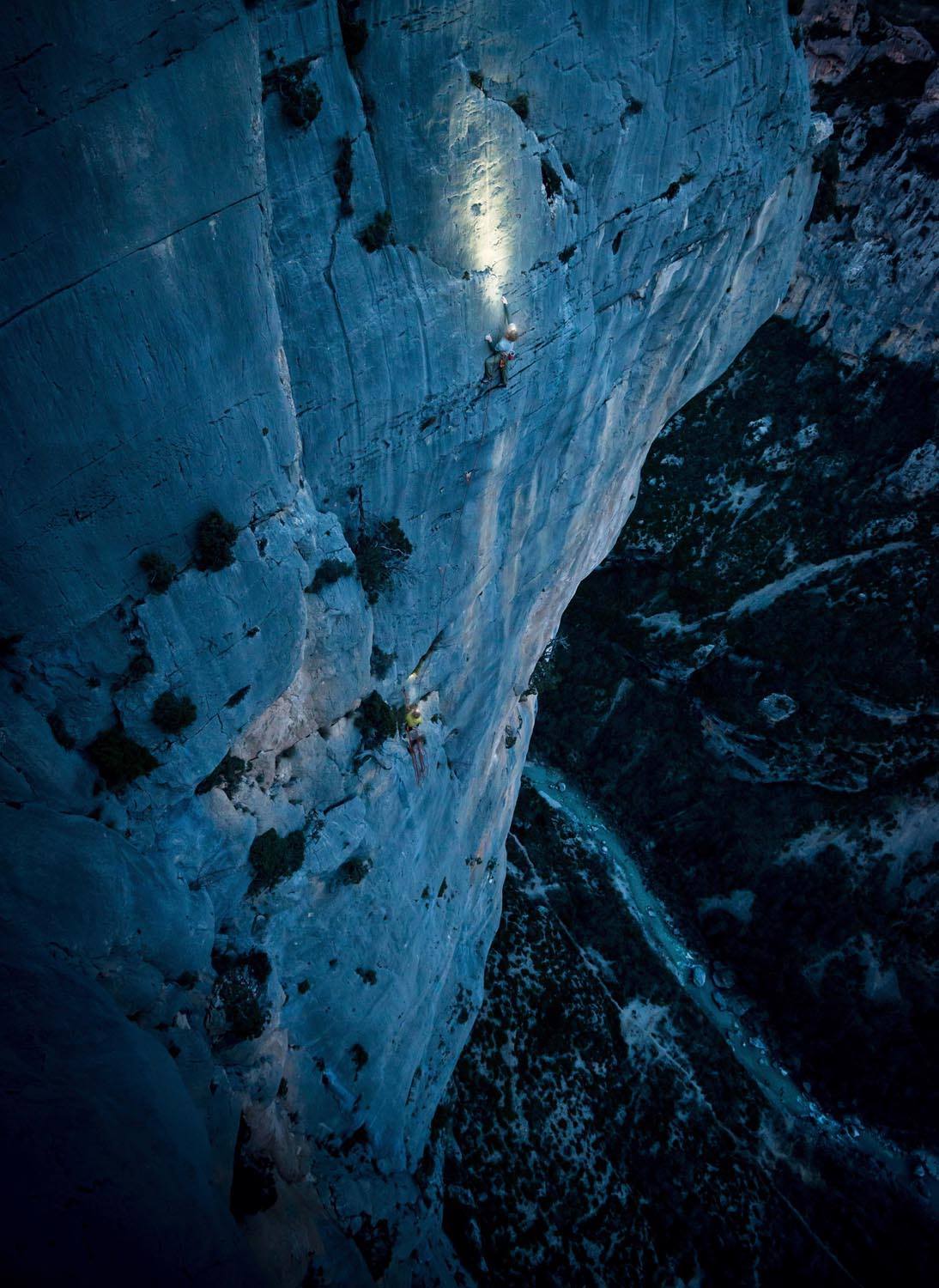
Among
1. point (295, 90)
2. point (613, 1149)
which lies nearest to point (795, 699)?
point (613, 1149)

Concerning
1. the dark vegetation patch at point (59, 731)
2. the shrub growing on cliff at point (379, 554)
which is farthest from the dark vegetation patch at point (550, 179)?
the dark vegetation patch at point (59, 731)

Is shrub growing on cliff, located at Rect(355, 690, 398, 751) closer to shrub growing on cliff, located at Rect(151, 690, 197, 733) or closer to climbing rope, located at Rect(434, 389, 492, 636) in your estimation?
climbing rope, located at Rect(434, 389, 492, 636)

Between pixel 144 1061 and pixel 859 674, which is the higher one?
pixel 859 674

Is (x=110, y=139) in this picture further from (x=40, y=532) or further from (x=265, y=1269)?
(x=265, y=1269)

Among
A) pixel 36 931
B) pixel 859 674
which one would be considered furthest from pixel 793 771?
pixel 36 931

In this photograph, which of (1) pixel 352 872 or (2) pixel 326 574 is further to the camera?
(1) pixel 352 872

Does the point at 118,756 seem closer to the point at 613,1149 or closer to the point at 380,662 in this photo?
the point at 380,662
